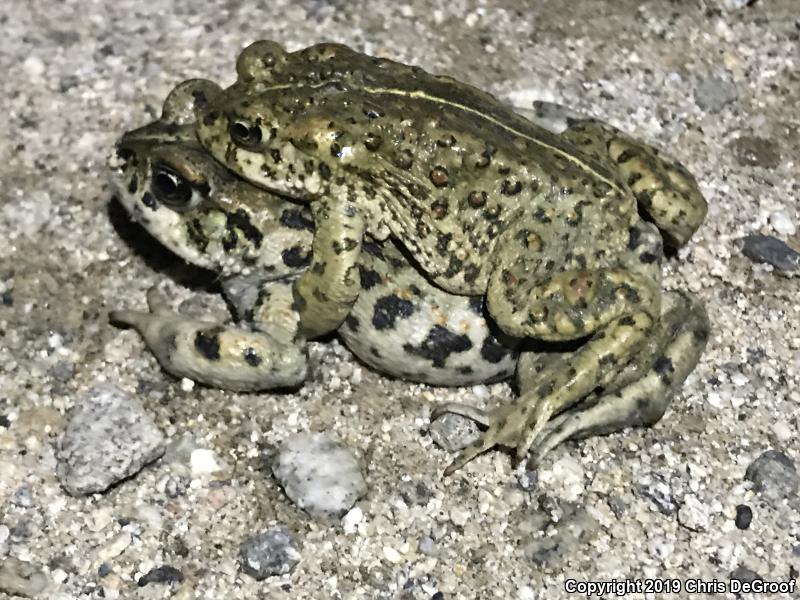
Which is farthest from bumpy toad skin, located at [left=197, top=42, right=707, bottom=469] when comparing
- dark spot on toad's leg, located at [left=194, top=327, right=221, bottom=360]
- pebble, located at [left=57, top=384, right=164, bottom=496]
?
pebble, located at [left=57, top=384, right=164, bottom=496]

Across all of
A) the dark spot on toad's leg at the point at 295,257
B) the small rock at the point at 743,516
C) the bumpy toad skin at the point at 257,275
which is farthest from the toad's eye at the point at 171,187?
the small rock at the point at 743,516

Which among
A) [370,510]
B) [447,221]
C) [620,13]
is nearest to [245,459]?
[370,510]

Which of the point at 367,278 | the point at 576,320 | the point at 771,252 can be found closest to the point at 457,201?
the point at 367,278

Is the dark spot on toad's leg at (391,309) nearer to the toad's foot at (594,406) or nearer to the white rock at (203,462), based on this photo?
the toad's foot at (594,406)

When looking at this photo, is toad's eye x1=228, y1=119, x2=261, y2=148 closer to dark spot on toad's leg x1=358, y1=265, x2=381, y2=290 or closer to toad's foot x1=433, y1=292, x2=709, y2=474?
dark spot on toad's leg x1=358, y1=265, x2=381, y2=290

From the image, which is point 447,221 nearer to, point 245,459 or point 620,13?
point 245,459

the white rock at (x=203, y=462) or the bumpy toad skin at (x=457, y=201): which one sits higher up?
the bumpy toad skin at (x=457, y=201)

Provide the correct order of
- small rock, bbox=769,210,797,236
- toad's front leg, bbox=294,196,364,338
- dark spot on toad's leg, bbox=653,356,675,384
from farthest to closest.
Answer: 1. small rock, bbox=769,210,797,236
2. dark spot on toad's leg, bbox=653,356,675,384
3. toad's front leg, bbox=294,196,364,338
